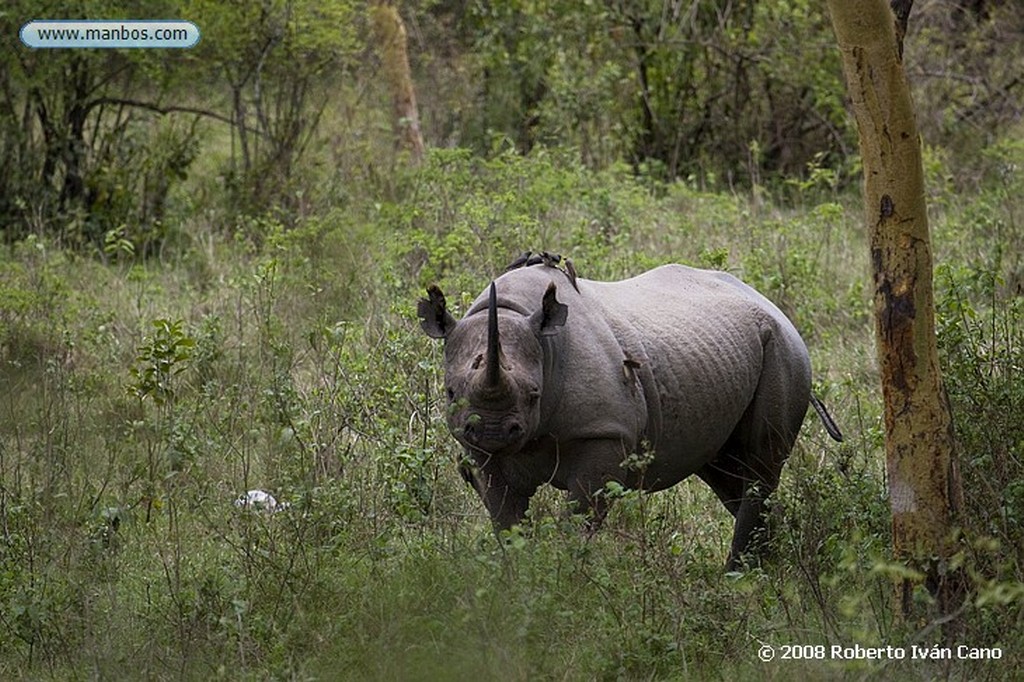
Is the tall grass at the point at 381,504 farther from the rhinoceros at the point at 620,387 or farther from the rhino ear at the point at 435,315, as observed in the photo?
the rhino ear at the point at 435,315

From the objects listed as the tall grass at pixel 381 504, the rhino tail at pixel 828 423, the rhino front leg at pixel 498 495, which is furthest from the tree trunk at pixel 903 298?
the rhino tail at pixel 828 423

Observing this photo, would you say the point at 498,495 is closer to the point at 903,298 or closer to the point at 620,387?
the point at 620,387

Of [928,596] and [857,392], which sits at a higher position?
[928,596]

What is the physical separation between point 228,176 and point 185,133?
58cm

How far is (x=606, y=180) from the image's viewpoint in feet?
45.0

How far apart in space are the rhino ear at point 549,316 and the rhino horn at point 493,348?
10.8 inches

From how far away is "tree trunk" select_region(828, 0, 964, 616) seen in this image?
5484 millimetres

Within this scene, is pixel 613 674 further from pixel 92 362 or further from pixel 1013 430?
pixel 92 362

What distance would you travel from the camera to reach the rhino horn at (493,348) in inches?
229

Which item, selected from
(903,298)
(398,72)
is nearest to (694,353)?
(903,298)

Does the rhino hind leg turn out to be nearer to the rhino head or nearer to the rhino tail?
the rhino tail

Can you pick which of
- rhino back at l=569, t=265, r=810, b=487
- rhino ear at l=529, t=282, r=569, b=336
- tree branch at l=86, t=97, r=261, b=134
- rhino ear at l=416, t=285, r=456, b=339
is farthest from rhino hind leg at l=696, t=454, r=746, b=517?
tree branch at l=86, t=97, r=261, b=134

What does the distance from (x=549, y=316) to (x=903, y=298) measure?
1.38 m

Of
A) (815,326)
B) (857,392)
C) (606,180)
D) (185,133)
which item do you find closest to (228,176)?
(185,133)
